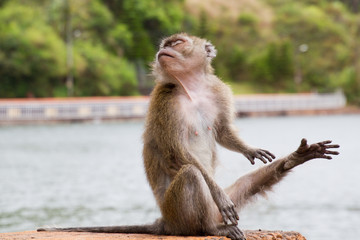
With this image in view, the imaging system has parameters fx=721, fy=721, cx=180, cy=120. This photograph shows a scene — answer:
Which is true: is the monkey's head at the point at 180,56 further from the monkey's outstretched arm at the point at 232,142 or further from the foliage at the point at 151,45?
the foliage at the point at 151,45

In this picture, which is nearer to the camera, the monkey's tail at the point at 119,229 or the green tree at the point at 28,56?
the monkey's tail at the point at 119,229

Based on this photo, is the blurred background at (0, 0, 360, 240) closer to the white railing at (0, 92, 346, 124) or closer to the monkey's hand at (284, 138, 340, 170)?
the white railing at (0, 92, 346, 124)

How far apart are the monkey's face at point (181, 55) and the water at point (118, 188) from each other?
66 cm

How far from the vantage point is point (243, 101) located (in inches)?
1912

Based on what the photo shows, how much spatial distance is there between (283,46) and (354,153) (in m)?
32.4

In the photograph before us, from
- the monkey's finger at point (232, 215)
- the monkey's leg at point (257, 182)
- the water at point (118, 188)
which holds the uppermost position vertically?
the monkey's leg at point (257, 182)

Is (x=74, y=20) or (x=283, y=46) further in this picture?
(x=283, y=46)

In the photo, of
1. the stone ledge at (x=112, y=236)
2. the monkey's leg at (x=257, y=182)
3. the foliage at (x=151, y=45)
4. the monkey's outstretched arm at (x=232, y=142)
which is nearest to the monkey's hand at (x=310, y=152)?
the monkey's leg at (x=257, y=182)

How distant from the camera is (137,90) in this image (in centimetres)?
5478

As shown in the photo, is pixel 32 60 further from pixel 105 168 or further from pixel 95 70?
pixel 105 168

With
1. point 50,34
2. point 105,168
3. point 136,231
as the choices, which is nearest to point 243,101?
point 50,34

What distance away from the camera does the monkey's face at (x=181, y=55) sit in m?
4.18

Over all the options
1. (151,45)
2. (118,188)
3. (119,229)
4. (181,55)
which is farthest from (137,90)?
(181,55)

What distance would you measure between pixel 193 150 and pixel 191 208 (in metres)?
0.36
